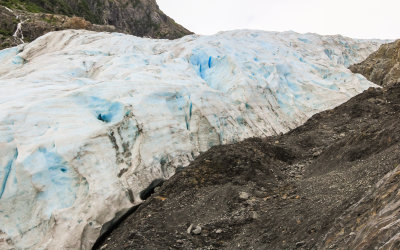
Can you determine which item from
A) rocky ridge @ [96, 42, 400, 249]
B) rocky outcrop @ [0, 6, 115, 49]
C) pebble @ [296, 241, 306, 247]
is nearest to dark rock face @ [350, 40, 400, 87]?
rocky ridge @ [96, 42, 400, 249]

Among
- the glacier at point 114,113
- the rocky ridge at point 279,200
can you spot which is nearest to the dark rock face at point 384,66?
the glacier at point 114,113

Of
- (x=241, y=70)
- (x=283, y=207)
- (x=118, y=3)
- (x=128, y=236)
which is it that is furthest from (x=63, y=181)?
(x=118, y=3)

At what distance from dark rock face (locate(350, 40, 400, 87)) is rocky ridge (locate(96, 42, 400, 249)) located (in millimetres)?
15380

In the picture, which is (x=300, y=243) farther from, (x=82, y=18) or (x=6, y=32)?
(x=82, y=18)

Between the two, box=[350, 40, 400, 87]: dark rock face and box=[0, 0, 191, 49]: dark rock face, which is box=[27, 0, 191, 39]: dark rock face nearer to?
box=[0, 0, 191, 49]: dark rock face

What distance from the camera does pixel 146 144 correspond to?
9.91 metres

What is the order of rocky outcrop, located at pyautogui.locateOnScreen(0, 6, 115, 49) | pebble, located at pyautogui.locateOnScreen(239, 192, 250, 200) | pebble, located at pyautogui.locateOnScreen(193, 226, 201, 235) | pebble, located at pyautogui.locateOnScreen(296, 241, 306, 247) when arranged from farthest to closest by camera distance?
1. rocky outcrop, located at pyautogui.locateOnScreen(0, 6, 115, 49)
2. pebble, located at pyautogui.locateOnScreen(239, 192, 250, 200)
3. pebble, located at pyautogui.locateOnScreen(193, 226, 201, 235)
4. pebble, located at pyautogui.locateOnScreen(296, 241, 306, 247)

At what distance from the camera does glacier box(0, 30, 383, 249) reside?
7477 mm

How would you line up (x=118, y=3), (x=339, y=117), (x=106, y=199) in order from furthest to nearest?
(x=118, y=3) → (x=339, y=117) → (x=106, y=199)

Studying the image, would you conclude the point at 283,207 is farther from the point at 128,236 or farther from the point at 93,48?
the point at 93,48

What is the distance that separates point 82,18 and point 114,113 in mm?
29989

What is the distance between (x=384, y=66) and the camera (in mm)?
24562

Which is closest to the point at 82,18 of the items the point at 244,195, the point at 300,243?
the point at 244,195

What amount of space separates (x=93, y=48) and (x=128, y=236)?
12.8 m
